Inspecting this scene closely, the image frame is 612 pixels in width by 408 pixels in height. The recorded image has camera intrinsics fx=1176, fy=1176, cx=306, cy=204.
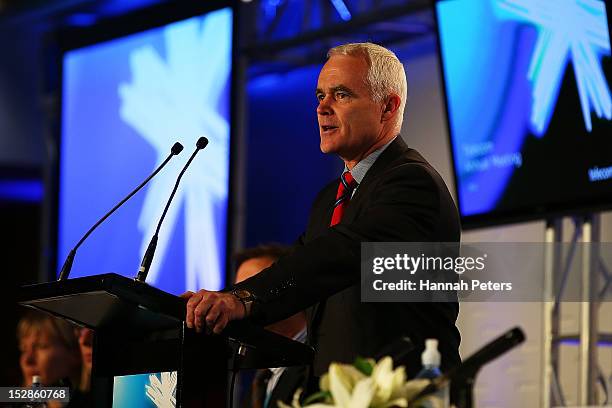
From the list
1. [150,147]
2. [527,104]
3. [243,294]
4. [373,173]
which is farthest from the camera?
[150,147]

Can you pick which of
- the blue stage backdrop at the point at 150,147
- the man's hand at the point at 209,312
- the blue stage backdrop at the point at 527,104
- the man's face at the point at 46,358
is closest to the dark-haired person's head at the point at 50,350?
the man's face at the point at 46,358

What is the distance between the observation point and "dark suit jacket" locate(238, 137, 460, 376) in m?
2.33

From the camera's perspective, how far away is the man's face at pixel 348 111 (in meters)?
2.64

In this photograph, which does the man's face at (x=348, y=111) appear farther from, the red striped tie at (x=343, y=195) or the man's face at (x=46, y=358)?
the man's face at (x=46, y=358)

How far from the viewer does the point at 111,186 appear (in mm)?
5434

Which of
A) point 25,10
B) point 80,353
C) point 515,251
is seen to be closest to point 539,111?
point 515,251

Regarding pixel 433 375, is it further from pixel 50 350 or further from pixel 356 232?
pixel 50 350

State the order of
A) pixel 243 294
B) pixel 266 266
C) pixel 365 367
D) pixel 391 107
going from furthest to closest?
pixel 266 266, pixel 391 107, pixel 243 294, pixel 365 367

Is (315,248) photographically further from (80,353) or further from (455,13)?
(455,13)

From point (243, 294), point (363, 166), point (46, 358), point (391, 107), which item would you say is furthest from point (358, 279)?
point (46, 358)

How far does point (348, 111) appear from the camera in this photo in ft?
8.66

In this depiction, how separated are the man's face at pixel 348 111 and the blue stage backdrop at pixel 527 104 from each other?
1.71 m

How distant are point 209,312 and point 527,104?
2626 millimetres

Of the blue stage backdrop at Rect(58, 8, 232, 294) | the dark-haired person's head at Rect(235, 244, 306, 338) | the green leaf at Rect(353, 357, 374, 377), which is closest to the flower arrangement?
the green leaf at Rect(353, 357, 374, 377)
